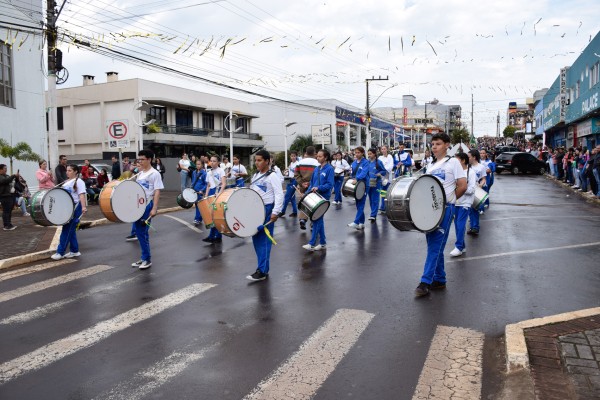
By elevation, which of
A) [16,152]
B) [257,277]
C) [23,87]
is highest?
[23,87]

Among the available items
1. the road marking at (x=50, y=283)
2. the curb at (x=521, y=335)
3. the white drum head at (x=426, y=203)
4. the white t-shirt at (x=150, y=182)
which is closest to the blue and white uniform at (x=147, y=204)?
the white t-shirt at (x=150, y=182)

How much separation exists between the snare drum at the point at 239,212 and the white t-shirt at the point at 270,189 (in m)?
0.23

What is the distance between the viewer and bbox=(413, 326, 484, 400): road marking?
3.97 metres

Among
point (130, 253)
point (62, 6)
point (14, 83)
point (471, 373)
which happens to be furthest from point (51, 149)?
point (471, 373)

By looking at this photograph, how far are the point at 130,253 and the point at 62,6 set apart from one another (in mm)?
7867

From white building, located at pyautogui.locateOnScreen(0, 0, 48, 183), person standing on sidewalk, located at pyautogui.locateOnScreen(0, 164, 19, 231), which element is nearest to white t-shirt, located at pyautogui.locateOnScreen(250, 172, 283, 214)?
person standing on sidewalk, located at pyautogui.locateOnScreen(0, 164, 19, 231)

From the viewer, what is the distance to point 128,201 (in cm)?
846

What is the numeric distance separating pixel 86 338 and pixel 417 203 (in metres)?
3.87

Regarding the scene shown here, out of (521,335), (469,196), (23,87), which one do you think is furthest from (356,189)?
(23,87)

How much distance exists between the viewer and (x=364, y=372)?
172 inches

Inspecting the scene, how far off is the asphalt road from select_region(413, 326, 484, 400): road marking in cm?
A: 2

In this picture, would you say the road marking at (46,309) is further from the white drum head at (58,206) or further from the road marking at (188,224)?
the road marking at (188,224)

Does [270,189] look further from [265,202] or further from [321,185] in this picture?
[321,185]

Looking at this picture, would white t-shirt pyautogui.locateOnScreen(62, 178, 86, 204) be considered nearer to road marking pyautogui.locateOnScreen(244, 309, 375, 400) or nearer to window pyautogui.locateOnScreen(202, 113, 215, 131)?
road marking pyautogui.locateOnScreen(244, 309, 375, 400)
